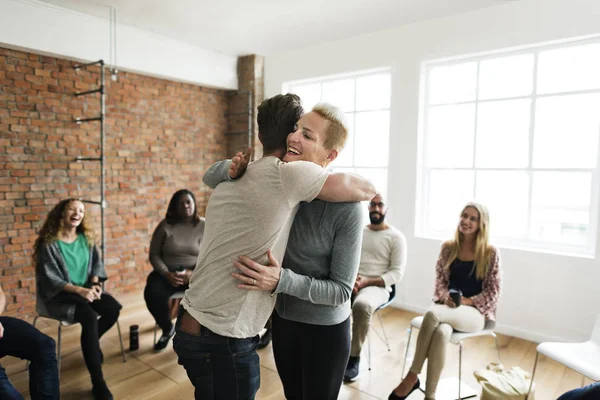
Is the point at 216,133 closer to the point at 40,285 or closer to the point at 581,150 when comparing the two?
the point at 40,285

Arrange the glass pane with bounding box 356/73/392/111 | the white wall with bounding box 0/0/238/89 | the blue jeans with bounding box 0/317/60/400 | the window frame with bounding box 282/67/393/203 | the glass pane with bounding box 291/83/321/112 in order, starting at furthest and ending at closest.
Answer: the glass pane with bounding box 291/83/321/112, the glass pane with bounding box 356/73/392/111, the window frame with bounding box 282/67/393/203, the white wall with bounding box 0/0/238/89, the blue jeans with bounding box 0/317/60/400

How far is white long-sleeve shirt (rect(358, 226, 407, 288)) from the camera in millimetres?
3340

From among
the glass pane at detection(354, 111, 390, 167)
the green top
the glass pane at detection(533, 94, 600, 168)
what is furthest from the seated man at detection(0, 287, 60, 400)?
the glass pane at detection(533, 94, 600, 168)

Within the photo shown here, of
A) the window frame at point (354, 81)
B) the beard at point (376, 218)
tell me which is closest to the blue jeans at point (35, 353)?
the beard at point (376, 218)

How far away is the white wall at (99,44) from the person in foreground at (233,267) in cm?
378

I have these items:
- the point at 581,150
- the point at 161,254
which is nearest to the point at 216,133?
the point at 161,254

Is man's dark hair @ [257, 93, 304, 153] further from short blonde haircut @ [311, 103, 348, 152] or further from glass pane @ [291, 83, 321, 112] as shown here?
glass pane @ [291, 83, 321, 112]

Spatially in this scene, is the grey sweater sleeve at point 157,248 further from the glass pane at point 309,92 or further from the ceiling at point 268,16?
the glass pane at point 309,92

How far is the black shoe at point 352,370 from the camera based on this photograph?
2.92 meters

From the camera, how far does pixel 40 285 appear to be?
114 inches

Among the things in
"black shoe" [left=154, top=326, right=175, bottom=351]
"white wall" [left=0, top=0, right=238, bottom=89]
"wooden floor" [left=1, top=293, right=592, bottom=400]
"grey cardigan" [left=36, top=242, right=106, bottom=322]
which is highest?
"white wall" [left=0, top=0, right=238, bottom=89]

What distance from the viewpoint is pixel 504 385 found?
2488mm

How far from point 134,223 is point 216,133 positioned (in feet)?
5.72

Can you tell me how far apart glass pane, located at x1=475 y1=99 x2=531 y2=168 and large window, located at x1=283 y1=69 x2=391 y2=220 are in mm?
1052
